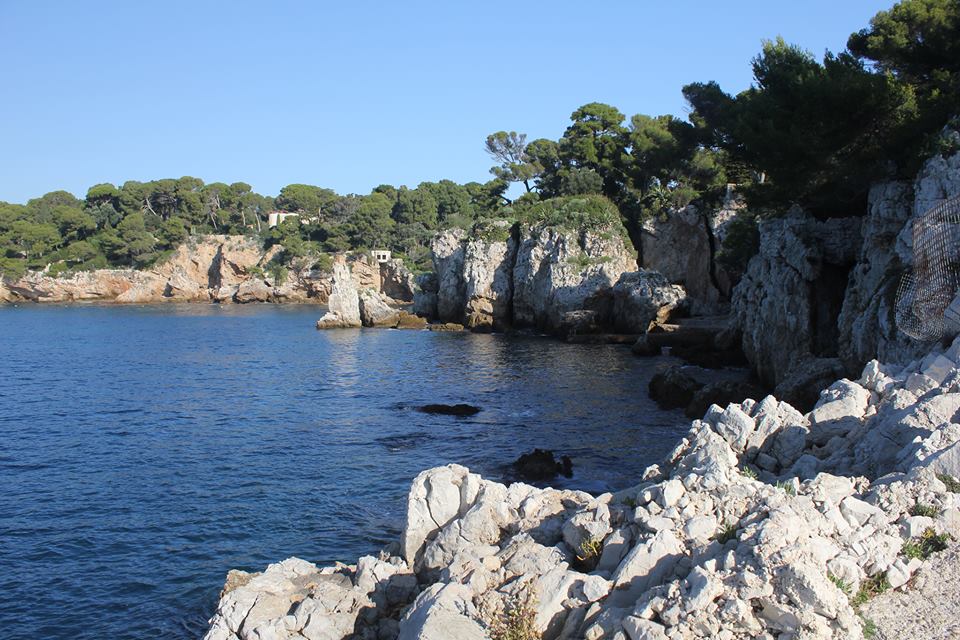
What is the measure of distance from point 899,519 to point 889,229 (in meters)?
16.6

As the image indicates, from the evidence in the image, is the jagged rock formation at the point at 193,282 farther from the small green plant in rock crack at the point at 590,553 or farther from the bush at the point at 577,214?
the small green plant in rock crack at the point at 590,553

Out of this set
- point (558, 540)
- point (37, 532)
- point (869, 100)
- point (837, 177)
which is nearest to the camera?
point (558, 540)

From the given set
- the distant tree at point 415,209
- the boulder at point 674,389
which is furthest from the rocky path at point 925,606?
the distant tree at point 415,209

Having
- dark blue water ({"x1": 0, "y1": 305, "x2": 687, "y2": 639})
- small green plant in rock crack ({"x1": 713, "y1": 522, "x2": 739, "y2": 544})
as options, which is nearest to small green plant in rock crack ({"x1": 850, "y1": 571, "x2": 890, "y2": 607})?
small green plant in rock crack ({"x1": 713, "y1": 522, "x2": 739, "y2": 544})

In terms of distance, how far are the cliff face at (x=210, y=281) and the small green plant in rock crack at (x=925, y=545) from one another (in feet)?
301

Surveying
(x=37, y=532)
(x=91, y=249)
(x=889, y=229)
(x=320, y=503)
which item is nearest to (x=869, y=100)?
(x=889, y=229)

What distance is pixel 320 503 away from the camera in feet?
66.5

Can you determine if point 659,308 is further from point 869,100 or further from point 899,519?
point 899,519

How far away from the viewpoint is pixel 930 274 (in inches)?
756

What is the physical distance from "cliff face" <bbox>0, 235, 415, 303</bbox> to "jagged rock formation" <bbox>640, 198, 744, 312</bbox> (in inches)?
1750

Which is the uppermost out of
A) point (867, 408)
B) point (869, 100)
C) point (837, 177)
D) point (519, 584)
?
point (869, 100)

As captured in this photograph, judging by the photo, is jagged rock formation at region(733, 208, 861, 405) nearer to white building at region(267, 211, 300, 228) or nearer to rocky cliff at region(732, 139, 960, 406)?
rocky cliff at region(732, 139, 960, 406)

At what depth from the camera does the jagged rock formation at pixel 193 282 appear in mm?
103625

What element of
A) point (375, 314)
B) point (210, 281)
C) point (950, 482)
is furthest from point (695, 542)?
point (210, 281)
